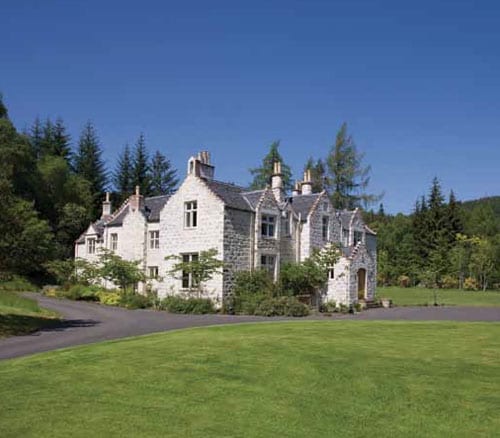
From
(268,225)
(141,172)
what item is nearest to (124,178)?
(141,172)

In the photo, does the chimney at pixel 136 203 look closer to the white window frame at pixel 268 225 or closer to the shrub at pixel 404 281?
the white window frame at pixel 268 225

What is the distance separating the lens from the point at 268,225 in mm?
36406

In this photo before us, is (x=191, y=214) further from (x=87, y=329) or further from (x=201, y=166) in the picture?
(x=87, y=329)

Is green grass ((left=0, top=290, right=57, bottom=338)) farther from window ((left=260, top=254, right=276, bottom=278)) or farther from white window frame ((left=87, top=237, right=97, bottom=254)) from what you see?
white window frame ((left=87, top=237, right=97, bottom=254))

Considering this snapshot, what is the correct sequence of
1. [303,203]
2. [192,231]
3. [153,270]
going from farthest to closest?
[153,270], [303,203], [192,231]

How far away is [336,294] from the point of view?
123 ft

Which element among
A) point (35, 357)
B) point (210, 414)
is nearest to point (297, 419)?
point (210, 414)

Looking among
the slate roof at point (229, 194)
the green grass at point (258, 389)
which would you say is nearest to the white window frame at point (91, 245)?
the slate roof at point (229, 194)

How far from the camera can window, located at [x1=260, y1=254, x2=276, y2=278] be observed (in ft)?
117

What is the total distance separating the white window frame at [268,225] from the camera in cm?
3597

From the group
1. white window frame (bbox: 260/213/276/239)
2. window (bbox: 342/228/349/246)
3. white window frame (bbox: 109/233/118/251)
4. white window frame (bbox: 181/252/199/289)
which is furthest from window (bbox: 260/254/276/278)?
white window frame (bbox: 109/233/118/251)

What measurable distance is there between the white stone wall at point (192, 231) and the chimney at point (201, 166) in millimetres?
446

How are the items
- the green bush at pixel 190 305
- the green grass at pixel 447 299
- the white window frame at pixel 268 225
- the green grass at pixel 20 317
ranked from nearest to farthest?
1. the green grass at pixel 20 317
2. the green bush at pixel 190 305
3. the white window frame at pixel 268 225
4. the green grass at pixel 447 299

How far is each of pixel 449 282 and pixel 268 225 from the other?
38020 mm
